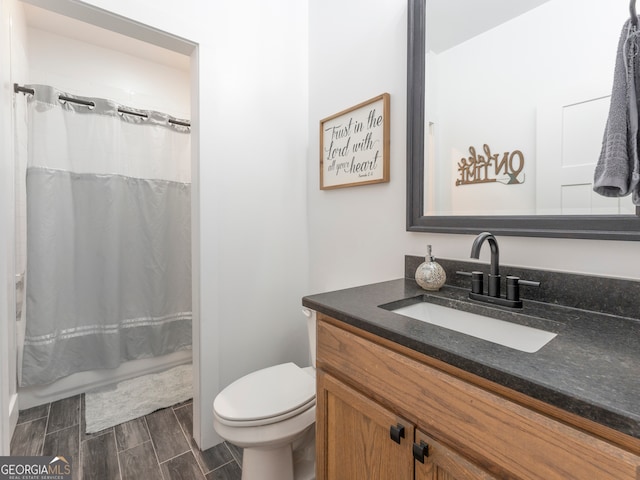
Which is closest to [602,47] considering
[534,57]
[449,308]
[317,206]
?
[534,57]

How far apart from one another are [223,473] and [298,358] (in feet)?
2.21

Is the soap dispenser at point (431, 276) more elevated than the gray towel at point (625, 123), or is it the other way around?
the gray towel at point (625, 123)

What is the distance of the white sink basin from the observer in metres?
0.77

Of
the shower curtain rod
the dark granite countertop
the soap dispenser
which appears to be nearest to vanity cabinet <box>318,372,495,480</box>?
the dark granite countertop

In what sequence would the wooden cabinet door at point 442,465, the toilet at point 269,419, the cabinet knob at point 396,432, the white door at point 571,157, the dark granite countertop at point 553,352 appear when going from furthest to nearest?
1. the toilet at point 269,419
2. the white door at point 571,157
3. the cabinet knob at point 396,432
4. the wooden cabinet door at point 442,465
5. the dark granite countertop at point 553,352

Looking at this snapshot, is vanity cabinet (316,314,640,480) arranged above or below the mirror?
below

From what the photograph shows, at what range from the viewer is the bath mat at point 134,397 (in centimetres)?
179

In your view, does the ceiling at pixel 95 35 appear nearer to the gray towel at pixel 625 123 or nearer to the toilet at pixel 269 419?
the toilet at pixel 269 419

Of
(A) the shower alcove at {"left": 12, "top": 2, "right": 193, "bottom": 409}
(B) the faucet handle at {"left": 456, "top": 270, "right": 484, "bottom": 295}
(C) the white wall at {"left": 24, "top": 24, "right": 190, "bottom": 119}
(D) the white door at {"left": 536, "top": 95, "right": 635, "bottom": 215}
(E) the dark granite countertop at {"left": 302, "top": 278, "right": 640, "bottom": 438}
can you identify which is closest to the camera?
(E) the dark granite countertop at {"left": 302, "top": 278, "right": 640, "bottom": 438}

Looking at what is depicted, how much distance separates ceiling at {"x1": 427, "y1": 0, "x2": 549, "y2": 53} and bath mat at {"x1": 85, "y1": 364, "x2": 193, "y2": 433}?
241 cm

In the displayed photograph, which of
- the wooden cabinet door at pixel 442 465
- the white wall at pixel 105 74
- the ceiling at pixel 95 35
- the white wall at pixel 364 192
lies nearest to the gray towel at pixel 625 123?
the white wall at pixel 364 192

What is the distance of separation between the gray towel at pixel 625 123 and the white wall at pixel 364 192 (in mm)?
229

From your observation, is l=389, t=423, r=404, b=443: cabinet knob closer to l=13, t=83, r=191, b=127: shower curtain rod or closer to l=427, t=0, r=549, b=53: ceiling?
l=427, t=0, r=549, b=53: ceiling
